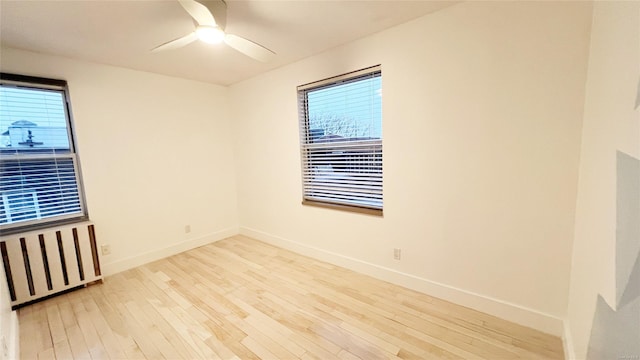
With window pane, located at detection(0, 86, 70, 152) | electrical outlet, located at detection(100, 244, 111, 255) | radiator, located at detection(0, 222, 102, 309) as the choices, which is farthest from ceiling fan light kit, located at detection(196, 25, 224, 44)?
electrical outlet, located at detection(100, 244, 111, 255)

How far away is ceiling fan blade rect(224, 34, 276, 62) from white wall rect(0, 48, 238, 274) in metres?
1.83

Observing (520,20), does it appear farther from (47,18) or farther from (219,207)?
(219,207)

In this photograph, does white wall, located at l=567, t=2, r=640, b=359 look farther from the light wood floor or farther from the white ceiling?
the white ceiling

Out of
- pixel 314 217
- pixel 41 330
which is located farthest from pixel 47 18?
pixel 314 217

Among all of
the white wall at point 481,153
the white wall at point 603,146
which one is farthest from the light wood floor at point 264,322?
the white wall at point 603,146

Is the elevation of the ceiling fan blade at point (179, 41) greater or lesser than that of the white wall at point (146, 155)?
greater

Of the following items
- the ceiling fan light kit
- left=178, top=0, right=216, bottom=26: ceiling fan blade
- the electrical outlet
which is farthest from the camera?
the electrical outlet

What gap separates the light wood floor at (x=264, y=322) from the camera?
1691 mm

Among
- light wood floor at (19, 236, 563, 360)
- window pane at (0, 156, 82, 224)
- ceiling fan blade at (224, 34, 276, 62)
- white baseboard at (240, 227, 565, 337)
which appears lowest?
light wood floor at (19, 236, 563, 360)

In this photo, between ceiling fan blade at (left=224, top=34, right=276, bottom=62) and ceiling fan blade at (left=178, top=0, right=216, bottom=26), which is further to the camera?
ceiling fan blade at (left=224, top=34, right=276, bottom=62)

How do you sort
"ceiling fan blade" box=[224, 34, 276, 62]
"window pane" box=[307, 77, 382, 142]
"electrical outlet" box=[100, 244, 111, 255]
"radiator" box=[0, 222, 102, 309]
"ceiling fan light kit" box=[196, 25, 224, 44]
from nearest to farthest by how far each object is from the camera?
1. "ceiling fan light kit" box=[196, 25, 224, 44]
2. "ceiling fan blade" box=[224, 34, 276, 62]
3. "radiator" box=[0, 222, 102, 309]
4. "window pane" box=[307, 77, 382, 142]
5. "electrical outlet" box=[100, 244, 111, 255]

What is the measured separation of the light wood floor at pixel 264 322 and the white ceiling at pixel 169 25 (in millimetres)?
2382

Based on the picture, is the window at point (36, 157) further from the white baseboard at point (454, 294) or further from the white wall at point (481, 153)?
the white wall at point (481, 153)

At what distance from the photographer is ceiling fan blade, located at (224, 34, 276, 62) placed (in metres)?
1.91
